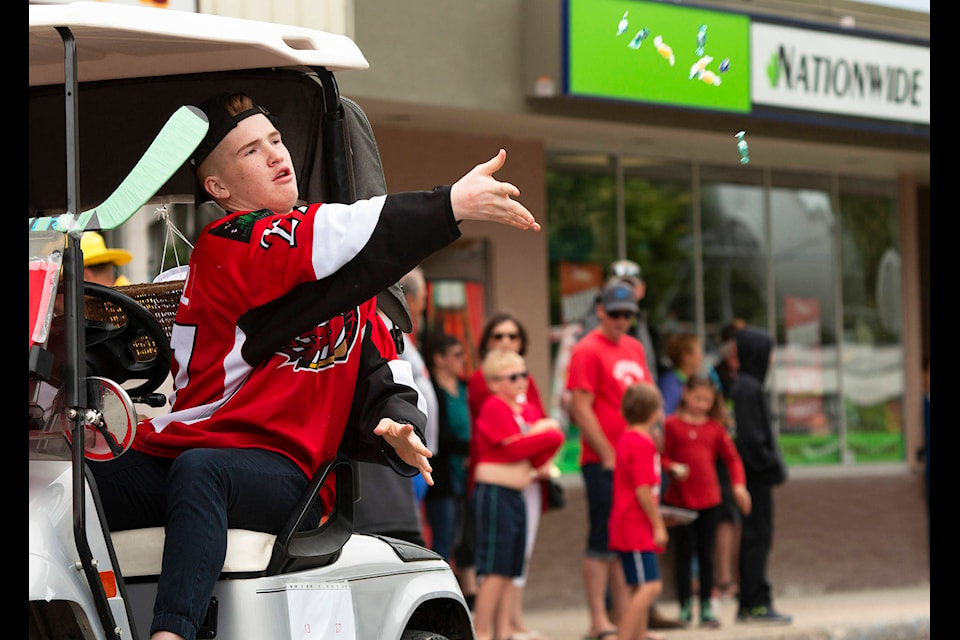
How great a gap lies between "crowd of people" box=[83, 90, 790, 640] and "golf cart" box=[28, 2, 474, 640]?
117mm

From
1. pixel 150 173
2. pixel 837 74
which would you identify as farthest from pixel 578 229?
pixel 150 173

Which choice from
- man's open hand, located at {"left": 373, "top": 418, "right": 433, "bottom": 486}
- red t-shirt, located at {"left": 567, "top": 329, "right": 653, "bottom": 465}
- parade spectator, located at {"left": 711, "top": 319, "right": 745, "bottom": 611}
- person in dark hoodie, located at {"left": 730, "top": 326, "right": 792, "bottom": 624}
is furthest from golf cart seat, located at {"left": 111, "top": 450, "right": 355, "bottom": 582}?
person in dark hoodie, located at {"left": 730, "top": 326, "right": 792, "bottom": 624}

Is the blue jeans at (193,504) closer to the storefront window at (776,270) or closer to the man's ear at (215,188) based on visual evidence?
the man's ear at (215,188)

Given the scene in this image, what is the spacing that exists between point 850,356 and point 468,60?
5864 millimetres

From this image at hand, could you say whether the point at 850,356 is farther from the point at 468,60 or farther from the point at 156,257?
the point at 156,257

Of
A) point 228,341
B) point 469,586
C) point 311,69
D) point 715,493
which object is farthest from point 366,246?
point 715,493

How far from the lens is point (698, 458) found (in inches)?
390

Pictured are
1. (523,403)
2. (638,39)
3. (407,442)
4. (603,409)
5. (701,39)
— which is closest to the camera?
(407,442)

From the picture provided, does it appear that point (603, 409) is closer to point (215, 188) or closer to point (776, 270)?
point (776, 270)

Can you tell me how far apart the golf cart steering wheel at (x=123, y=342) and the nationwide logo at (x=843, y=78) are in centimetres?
856

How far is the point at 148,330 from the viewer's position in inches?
146

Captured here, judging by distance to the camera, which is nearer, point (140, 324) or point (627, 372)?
point (140, 324)

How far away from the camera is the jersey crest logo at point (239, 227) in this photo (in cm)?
357

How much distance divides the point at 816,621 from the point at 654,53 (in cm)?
435
